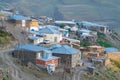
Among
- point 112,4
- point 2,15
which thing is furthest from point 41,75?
point 112,4

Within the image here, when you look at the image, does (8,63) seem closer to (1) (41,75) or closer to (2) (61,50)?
(1) (41,75)

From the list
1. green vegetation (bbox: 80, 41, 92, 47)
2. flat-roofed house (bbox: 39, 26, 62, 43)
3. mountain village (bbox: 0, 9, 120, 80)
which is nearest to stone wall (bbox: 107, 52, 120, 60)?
mountain village (bbox: 0, 9, 120, 80)

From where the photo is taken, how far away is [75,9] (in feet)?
254

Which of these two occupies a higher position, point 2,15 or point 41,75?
point 2,15

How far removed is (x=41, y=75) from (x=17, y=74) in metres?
1.64

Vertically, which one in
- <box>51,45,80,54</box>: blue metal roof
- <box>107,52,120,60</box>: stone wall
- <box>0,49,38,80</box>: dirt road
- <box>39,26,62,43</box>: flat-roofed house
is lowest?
<box>107,52,120,60</box>: stone wall

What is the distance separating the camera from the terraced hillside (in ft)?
233

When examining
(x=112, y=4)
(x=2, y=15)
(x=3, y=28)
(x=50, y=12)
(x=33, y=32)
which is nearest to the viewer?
(x=3, y=28)

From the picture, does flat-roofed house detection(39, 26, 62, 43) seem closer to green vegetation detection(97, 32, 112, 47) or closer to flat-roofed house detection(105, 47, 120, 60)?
flat-roofed house detection(105, 47, 120, 60)

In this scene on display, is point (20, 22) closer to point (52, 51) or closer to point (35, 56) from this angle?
point (52, 51)

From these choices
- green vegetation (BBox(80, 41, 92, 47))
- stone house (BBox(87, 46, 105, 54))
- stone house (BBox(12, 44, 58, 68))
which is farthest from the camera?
green vegetation (BBox(80, 41, 92, 47))

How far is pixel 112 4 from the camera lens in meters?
83.6

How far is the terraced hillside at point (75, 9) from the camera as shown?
71.1 metres

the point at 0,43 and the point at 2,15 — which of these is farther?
the point at 2,15
